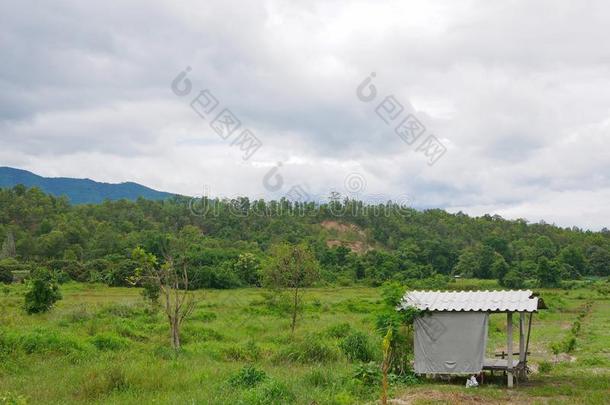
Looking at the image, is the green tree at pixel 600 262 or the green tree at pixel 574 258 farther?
the green tree at pixel 600 262

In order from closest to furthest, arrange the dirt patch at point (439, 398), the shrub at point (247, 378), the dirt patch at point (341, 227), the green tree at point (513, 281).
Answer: the dirt patch at point (439, 398) < the shrub at point (247, 378) < the green tree at point (513, 281) < the dirt patch at point (341, 227)

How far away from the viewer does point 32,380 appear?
13.7 metres

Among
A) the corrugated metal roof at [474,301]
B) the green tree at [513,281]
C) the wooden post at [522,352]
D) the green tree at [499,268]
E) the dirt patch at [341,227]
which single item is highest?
the dirt patch at [341,227]

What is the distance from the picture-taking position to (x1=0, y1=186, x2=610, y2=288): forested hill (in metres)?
59.9

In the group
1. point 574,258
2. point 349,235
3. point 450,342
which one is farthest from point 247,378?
point 349,235

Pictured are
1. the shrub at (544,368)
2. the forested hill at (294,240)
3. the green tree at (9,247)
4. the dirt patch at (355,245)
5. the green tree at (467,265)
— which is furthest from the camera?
the dirt patch at (355,245)

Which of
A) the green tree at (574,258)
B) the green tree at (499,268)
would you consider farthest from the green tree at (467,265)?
the green tree at (574,258)

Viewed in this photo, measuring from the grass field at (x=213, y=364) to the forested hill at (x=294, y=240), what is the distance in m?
25.1

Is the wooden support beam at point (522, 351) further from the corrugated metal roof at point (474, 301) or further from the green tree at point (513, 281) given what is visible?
the green tree at point (513, 281)

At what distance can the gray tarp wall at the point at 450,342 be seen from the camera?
15312 millimetres

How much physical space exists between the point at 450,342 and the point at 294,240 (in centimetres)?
6528

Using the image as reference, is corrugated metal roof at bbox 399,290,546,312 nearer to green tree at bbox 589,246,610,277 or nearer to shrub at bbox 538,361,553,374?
shrub at bbox 538,361,553,374

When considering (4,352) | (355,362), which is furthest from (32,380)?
(355,362)

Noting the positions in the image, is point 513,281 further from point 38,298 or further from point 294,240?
point 38,298
